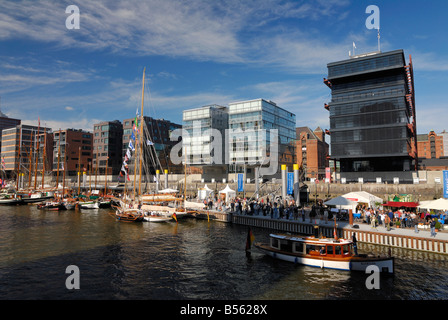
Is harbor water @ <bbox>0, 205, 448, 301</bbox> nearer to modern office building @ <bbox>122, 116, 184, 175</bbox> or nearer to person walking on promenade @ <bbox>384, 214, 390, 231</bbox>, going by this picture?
person walking on promenade @ <bbox>384, 214, 390, 231</bbox>

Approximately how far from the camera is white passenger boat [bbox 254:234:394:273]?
21.1 meters

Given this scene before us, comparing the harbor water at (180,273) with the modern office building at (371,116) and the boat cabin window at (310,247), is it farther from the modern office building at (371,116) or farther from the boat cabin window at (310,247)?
the modern office building at (371,116)

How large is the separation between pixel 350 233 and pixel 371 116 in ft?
172

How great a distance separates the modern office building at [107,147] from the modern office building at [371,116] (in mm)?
103059

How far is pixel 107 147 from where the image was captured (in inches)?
5369

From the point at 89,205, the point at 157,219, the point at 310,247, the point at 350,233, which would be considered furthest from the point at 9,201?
the point at 350,233

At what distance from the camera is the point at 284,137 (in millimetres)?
103125

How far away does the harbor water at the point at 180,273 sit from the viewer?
59.6 ft

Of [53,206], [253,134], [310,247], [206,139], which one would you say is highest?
[253,134]

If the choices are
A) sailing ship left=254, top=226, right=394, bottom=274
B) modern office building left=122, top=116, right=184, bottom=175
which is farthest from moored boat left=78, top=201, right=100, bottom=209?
modern office building left=122, top=116, right=184, bottom=175

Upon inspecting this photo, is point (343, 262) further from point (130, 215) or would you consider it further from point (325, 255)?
point (130, 215)
